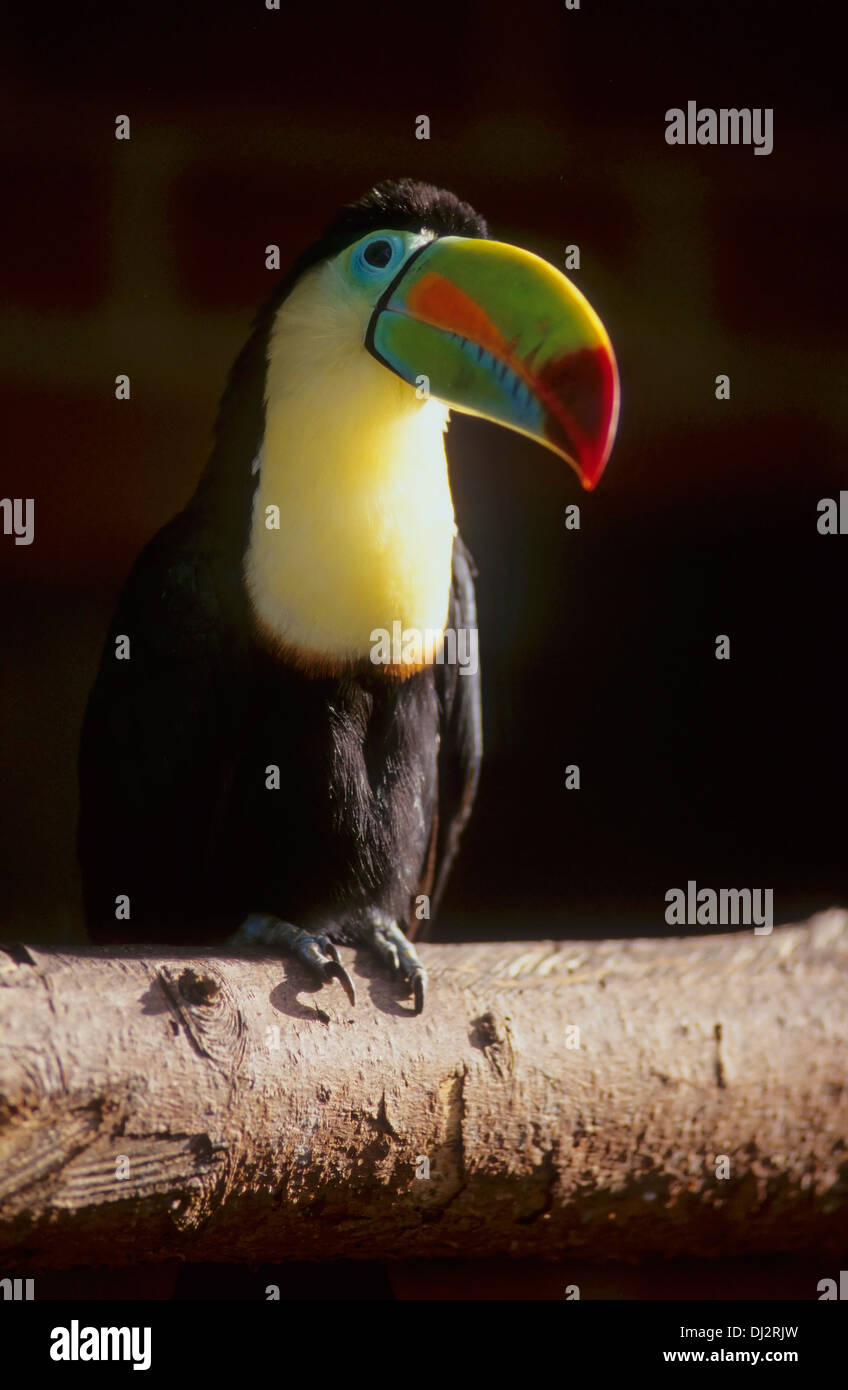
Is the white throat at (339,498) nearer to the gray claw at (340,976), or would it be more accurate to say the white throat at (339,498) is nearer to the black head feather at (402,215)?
the black head feather at (402,215)

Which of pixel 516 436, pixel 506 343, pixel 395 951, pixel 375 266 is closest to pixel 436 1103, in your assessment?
pixel 395 951

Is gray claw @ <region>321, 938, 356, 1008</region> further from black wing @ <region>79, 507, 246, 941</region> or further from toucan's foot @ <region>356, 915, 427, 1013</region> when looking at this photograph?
black wing @ <region>79, 507, 246, 941</region>

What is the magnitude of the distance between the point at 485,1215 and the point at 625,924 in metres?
2.39

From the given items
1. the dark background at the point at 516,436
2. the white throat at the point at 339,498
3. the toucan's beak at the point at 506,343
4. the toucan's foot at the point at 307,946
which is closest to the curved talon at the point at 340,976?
the toucan's foot at the point at 307,946

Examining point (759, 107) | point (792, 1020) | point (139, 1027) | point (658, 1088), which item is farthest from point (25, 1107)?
point (759, 107)

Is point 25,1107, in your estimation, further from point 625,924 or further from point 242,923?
point 625,924

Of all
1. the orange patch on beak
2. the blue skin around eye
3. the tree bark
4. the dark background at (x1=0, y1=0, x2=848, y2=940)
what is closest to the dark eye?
the blue skin around eye

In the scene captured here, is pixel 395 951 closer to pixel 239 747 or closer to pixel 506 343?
pixel 239 747

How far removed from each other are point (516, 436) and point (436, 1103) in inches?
107

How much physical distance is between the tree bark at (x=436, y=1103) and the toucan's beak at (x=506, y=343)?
915 millimetres

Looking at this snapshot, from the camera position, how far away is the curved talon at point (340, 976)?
90.0 inches

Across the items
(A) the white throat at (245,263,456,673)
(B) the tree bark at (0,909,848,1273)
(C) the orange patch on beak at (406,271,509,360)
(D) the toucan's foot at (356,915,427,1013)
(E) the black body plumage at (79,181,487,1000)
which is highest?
(C) the orange patch on beak at (406,271,509,360)

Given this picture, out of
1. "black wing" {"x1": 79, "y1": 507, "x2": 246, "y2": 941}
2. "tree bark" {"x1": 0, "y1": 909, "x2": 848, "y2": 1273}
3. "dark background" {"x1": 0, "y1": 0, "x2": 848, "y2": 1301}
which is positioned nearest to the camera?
"tree bark" {"x1": 0, "y1": 909, "x2": 848, "y2": 1273}

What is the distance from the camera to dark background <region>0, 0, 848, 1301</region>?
150 inches
